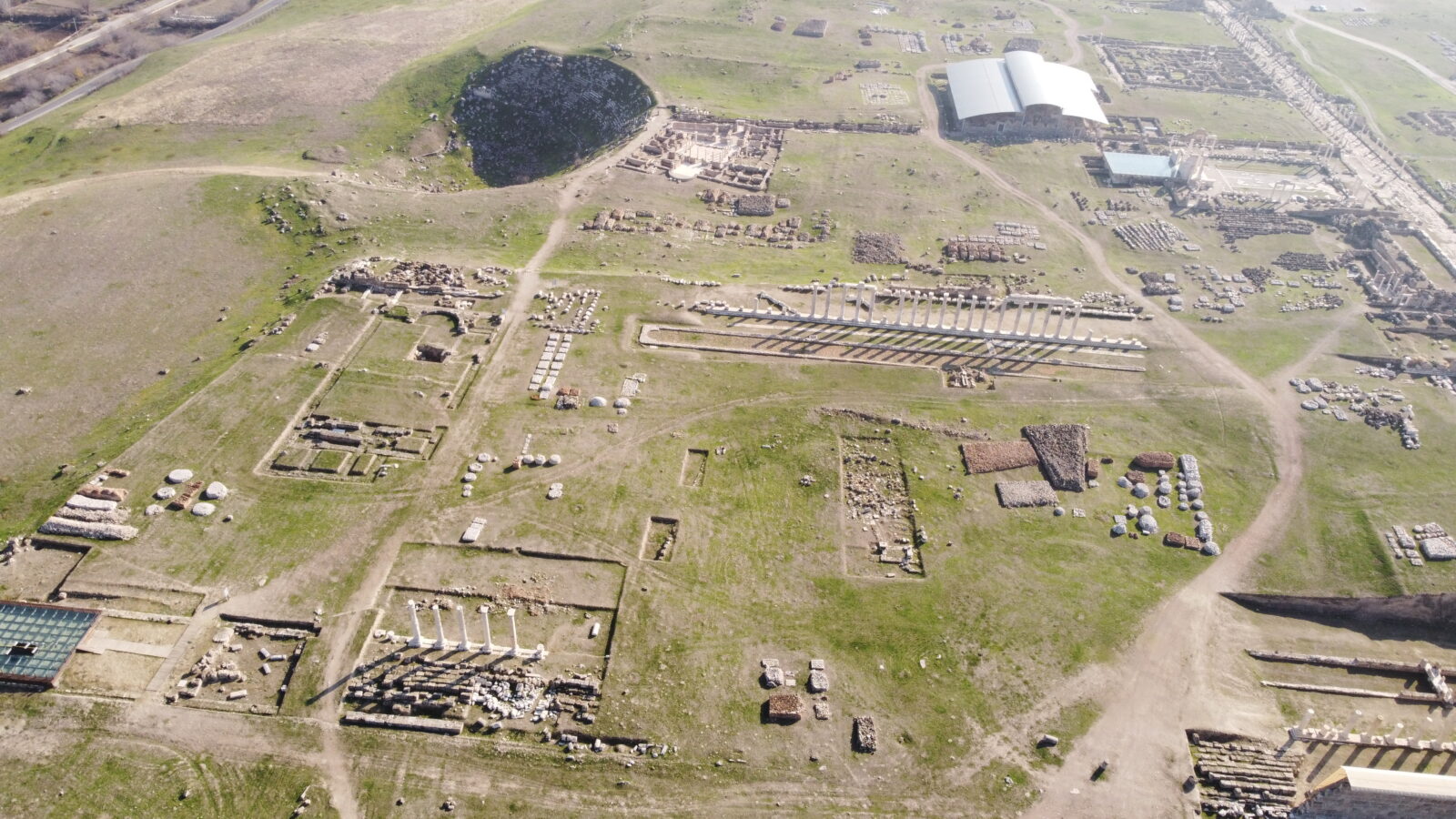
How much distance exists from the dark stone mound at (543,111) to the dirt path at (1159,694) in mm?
104516

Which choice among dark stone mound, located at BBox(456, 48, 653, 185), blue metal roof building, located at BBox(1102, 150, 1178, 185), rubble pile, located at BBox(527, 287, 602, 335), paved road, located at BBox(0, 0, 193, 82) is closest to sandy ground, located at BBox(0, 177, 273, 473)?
rubble pile, located at BBox(527, 287, 602, 335)

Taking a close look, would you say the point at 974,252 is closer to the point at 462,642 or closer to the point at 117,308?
the point at 462,642

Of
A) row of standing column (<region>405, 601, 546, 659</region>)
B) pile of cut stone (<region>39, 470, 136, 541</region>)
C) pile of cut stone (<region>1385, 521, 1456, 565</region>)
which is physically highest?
pile of cut stone (<region>39, 470, 136, 541</region>)

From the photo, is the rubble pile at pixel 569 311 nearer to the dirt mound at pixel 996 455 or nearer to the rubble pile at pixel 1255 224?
the dirt mound at pixel 996 455

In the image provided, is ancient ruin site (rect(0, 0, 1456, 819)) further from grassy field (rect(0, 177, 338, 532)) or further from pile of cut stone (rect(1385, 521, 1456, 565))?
grassy field (rect(0, 177, 338, 532))

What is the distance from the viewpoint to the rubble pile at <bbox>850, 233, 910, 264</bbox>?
106 meters

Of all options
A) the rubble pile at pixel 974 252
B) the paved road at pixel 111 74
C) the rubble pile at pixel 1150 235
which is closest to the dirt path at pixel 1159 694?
the rubble pile at pixel 974 252

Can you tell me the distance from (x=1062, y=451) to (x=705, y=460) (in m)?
32.6

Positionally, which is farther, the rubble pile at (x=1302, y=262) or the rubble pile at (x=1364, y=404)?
the rubble pile at (x=1302, y=262)

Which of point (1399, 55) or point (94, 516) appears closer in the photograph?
point (94, 516)

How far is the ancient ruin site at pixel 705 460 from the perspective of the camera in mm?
53438

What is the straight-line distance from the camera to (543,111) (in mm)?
141625

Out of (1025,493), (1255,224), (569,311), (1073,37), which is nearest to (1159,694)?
(1025,493)

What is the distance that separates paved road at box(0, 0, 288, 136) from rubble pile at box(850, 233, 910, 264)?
132946 millimetres
